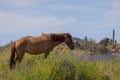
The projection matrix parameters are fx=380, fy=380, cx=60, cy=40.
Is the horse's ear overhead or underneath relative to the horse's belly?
overhead

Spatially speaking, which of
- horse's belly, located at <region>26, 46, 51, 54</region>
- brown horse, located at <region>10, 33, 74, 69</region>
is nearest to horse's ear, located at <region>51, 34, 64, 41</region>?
brown horse, located at <region>10, 33, 74, 69</region>

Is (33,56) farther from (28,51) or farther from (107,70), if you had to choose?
(107,70)

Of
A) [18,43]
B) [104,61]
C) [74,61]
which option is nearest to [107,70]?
[104,61]

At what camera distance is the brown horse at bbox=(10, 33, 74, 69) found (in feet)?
40.7

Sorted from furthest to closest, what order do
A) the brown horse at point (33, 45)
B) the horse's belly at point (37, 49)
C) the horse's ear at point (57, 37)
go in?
the horse's ear at point (57, 37), the horse's belly at point (37, 49), the brown horse at point (33, 45)

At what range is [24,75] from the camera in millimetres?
8297

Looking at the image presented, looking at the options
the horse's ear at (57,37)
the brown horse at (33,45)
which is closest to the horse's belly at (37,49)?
the brown horse at (33,45)

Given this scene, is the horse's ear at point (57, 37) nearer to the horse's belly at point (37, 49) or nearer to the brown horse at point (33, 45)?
the brown horse at point (33, 45)

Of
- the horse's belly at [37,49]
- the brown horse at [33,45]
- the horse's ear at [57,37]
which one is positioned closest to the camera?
the brown horse at [33,45]

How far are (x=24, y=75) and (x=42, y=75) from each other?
459 mm

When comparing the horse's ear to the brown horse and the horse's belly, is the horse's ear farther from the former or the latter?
the horse's belly

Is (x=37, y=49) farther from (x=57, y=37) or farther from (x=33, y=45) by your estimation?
(x=57, y=37)

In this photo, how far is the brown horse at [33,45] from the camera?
40.7 feet

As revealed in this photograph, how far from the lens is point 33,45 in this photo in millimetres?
12734
